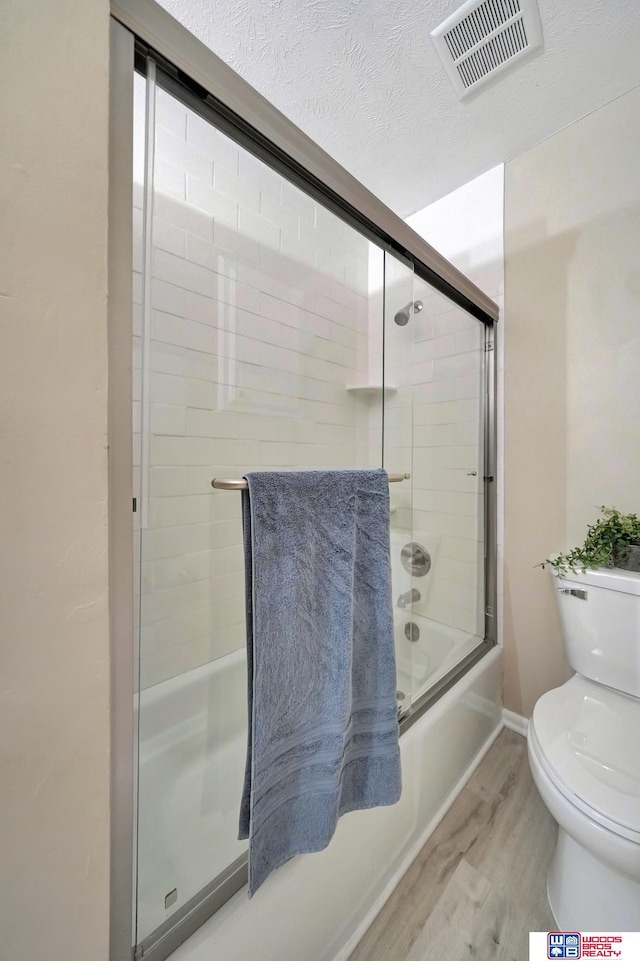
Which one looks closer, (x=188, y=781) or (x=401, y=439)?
(x=188, y=781)

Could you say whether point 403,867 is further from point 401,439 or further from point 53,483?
point 53,483

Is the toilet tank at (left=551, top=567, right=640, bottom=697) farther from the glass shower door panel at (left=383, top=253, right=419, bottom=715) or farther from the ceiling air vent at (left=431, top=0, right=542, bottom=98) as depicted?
the ceiling air vent at (left=431, top=0, right=542, bottom=98)

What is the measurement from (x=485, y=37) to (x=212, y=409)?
1.35 meters

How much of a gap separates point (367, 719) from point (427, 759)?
0.47 m

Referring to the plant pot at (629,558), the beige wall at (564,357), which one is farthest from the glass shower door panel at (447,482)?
the plant pot at (629,558)

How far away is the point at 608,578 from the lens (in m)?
1.17

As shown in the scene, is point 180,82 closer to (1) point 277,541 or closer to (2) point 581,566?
(1) point 277,541

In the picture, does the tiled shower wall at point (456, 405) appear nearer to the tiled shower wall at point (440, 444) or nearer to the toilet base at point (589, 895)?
the tiled shower wall at point (440, 444)

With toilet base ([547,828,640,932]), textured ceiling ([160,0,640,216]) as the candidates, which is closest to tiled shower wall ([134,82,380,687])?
textured ceiling ([160,0,640,216])

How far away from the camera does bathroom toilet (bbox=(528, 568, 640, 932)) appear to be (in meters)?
0.78

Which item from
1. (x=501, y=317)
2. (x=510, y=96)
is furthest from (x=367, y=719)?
(x=510, y=96)

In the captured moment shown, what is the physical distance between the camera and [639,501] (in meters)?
1.30

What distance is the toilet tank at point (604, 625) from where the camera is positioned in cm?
112

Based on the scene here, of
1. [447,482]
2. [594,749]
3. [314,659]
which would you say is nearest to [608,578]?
[594,749]
